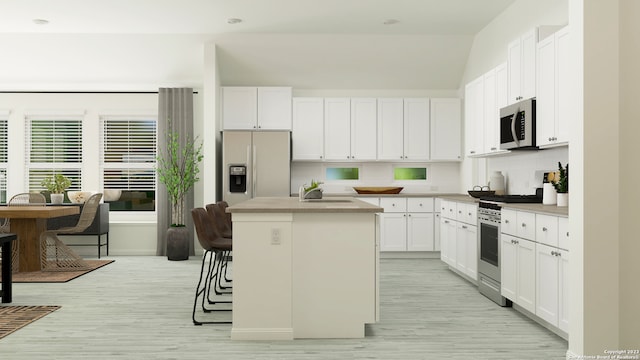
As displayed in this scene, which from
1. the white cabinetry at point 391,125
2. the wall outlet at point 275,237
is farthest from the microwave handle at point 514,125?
the white cabinetry at point 391,125

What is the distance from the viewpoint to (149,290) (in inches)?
221

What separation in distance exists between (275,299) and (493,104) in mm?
3478

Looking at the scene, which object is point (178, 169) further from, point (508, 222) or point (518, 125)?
point (508, 222)

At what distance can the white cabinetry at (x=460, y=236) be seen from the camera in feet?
18.5

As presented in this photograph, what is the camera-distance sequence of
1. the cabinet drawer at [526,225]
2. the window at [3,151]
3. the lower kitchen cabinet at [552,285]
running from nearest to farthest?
the lower kitchen cabinet at [552,285] → the cabinet drawer at [526,225] → the window at [3,151]

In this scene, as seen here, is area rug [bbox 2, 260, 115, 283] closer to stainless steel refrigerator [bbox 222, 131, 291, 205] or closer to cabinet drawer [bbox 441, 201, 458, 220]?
stainless steel refrigerator [bbox 222, 131, 291, 205]

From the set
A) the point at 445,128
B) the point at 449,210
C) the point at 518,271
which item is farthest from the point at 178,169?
the point at 518,271

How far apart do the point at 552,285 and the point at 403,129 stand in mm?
4676

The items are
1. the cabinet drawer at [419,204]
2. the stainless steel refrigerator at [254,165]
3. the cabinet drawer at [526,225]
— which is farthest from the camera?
the cabinet drawer at [419,204]

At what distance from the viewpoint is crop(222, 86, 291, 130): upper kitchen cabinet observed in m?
7.94

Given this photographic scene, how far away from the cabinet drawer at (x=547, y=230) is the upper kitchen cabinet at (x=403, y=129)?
426cm

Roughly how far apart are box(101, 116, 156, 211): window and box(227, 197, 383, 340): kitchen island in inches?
208

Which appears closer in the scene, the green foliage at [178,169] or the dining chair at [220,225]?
the dining chair at [220,225]

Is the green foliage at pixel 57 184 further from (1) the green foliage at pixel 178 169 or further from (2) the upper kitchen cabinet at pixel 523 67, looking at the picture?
(2) the upper kitchen cabinet at pixel 523 67
